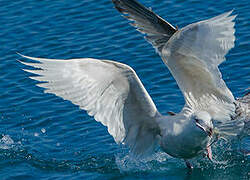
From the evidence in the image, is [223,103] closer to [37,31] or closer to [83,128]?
[83,128]

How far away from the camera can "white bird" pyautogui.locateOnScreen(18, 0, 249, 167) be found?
870 centimetres

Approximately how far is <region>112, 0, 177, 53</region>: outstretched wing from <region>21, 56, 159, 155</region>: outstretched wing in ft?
5.13

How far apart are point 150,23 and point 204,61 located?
214cm

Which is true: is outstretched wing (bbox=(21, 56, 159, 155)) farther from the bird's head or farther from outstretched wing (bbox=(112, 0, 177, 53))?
outstretched wing (bbox=(112, 0, 177, 53))

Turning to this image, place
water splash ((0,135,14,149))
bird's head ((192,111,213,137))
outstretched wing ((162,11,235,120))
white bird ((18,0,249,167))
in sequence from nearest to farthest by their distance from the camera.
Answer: outstretched wing ((162,11,235,120)) → white bird ((18,0,249,167)) → bird's head ((192,111,213,137)) → water splash ((0,135,14,149))

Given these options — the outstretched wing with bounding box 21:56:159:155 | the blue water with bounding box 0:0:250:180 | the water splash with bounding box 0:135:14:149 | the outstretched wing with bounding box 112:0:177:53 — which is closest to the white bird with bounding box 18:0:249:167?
the outstretched wing with bounding box 21:56:159:155

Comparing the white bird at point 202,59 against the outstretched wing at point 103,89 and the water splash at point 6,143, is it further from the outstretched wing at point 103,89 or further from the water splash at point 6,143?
the water splash at point 6,143

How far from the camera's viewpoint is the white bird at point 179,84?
870cm

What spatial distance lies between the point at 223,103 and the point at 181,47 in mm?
1168

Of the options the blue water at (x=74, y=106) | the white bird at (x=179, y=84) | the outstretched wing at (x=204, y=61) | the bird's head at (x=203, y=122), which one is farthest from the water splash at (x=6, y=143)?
the bird's head at (x=203, y=122)

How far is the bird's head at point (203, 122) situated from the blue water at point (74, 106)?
1470 millimetres

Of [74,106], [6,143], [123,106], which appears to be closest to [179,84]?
[123,106]

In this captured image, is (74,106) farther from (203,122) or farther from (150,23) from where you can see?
(203,122)

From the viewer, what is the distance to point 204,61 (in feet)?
29.6
